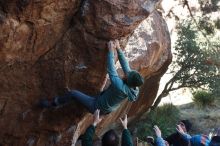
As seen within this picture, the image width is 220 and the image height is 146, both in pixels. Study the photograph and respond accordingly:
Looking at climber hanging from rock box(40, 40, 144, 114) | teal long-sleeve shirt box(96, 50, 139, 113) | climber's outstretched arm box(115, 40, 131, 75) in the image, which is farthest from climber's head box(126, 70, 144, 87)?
climber's outstretched arm box(115, 40, 131, 75)

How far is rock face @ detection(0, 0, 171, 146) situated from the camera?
833cm

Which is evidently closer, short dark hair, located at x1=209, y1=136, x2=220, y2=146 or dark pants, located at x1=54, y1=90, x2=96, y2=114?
short dark hair, located at x1=209, y1=136, x2=220, y2=146

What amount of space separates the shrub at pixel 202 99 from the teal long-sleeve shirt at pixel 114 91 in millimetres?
10889

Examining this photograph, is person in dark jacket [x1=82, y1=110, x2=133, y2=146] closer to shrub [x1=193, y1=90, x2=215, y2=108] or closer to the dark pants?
the dark pants

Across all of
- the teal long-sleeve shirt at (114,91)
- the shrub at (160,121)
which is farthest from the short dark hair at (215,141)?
the shrub at (160,121)

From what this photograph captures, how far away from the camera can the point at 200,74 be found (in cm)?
1720

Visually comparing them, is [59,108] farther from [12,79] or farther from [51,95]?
[12,79]

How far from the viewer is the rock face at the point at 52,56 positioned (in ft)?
27.3

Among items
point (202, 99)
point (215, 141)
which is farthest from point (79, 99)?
point (202, 99)

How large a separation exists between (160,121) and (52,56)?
837 cm

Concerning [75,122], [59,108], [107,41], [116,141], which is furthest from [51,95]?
[116,141]

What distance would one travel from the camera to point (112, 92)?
8211 mm

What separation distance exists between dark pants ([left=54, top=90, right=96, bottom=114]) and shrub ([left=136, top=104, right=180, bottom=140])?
24.0ft

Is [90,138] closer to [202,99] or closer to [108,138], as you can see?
[108,138]
